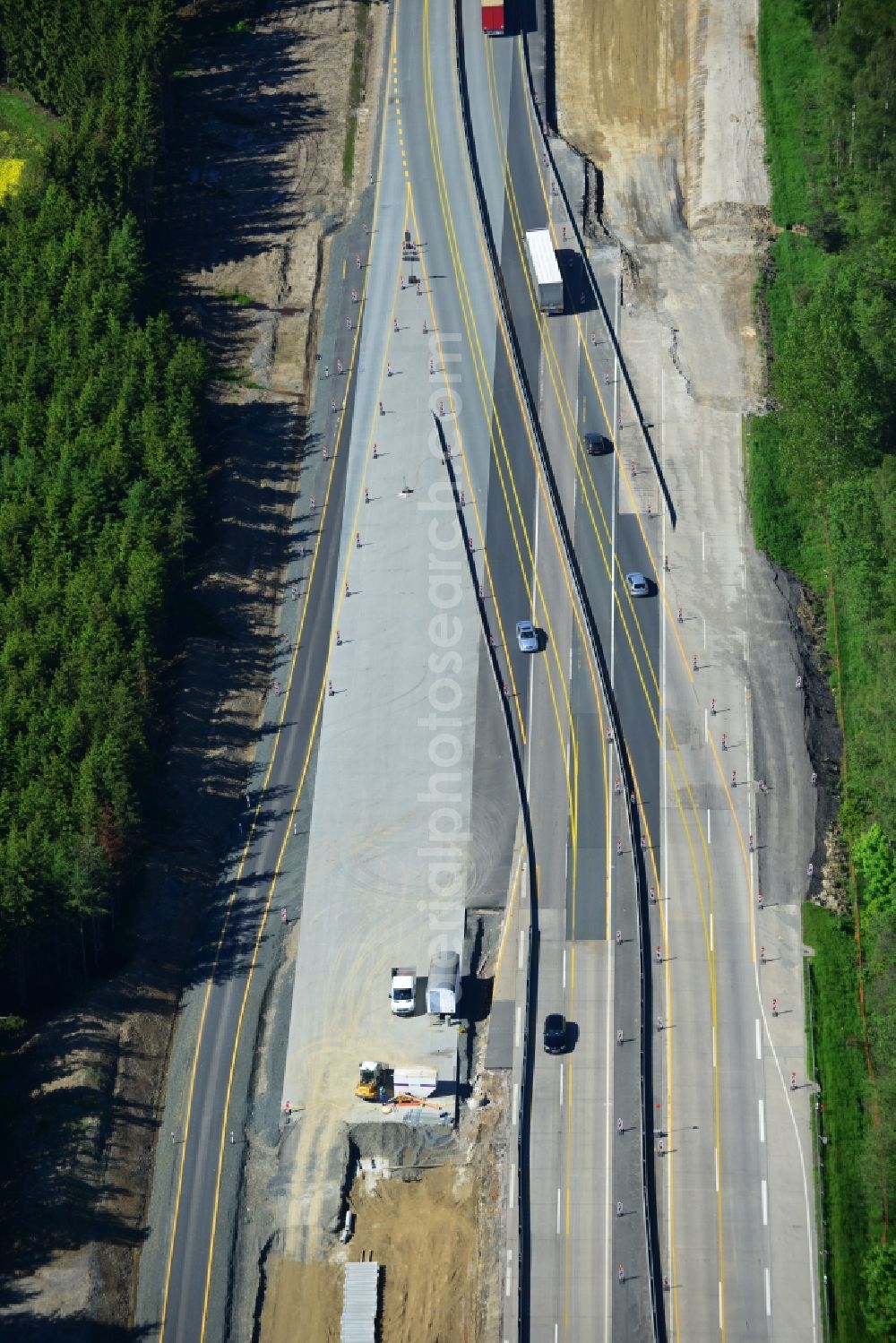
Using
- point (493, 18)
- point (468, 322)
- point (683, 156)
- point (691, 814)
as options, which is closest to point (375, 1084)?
point (691, 814)

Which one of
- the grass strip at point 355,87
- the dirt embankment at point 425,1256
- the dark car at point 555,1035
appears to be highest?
the grass strip at point 355,87

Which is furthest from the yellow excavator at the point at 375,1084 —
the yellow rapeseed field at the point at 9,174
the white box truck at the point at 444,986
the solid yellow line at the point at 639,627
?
the yellow rapeseed field at the point at 9,174

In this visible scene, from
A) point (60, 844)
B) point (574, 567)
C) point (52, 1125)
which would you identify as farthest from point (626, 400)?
point (52, 1125)

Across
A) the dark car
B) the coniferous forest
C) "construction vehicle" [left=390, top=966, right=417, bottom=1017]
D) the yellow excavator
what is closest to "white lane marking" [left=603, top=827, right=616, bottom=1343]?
the dark car

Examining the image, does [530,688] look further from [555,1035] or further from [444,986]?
[555,1035]

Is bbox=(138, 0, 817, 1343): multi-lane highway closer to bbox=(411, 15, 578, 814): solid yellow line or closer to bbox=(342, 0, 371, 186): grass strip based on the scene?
bbox=(411, 15, 578, 814): solid yellow line

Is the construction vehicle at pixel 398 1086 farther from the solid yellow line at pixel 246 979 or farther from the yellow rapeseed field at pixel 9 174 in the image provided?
the yellow rapeseed field at pixel 9 174
